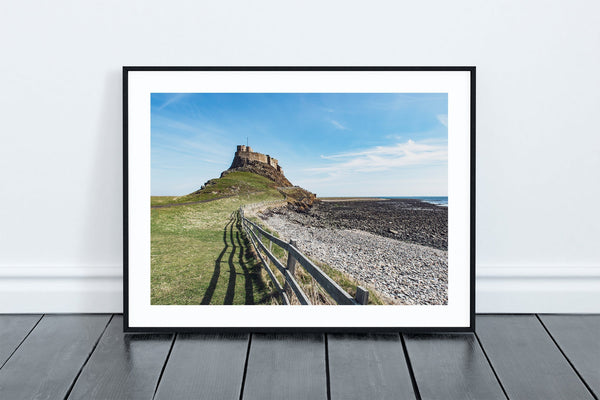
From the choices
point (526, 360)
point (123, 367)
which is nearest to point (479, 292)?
point (526, 360)

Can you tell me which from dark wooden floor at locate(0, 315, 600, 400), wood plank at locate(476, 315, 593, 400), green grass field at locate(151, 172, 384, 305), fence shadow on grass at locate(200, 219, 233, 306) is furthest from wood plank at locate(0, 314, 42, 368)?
wood plank at locate(476, 315, 593, 400)

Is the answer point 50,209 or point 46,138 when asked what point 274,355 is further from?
point 46,138

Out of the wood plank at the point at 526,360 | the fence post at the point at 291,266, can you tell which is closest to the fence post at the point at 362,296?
the fence post at the point at 291,266

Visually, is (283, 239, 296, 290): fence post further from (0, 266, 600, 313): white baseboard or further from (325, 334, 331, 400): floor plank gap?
(0, 266, 600, 313): white baseboard

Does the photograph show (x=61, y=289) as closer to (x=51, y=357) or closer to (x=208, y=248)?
(x=51, y=357)

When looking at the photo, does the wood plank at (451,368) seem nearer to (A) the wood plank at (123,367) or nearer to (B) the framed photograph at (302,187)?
(B) the framed photograph at (302,187)

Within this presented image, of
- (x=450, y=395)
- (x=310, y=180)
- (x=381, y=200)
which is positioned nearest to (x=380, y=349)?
(x=450, y=395)
